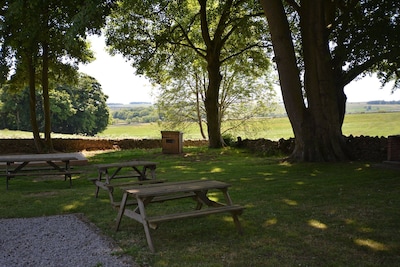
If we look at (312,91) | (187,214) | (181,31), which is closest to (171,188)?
(187,214)

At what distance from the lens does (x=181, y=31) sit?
20.3 m

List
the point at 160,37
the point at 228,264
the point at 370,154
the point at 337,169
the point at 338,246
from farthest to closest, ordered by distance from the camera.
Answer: the point at 160,37, the point at 370,154, the point at 337,169, the point at 338,246, the point at 228,264

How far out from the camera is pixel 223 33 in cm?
2152

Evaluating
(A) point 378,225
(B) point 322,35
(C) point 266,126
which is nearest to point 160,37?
(B) point 322,35

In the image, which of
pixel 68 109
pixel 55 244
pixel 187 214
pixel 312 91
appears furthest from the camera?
pixel 68 109

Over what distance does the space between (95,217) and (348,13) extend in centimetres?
938

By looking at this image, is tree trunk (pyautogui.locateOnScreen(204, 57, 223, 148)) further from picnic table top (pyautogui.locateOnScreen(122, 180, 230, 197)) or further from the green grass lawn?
picnic table top (pyautogui.locateOnScreen(122, 180, 230, 197))

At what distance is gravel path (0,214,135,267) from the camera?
429 centimetres

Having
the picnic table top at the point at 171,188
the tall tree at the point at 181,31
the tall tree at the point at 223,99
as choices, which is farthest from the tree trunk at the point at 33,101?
the picnic table top at the point at 171,188

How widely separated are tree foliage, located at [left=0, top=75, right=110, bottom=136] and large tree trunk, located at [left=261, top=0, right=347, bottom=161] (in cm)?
3271

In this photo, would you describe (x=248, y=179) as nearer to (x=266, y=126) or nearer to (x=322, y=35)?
(x=322, y=35)

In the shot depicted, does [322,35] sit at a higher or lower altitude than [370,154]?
higher

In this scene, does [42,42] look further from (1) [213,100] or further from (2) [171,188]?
(2) [171,188]

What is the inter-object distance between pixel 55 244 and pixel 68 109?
44.3 m
